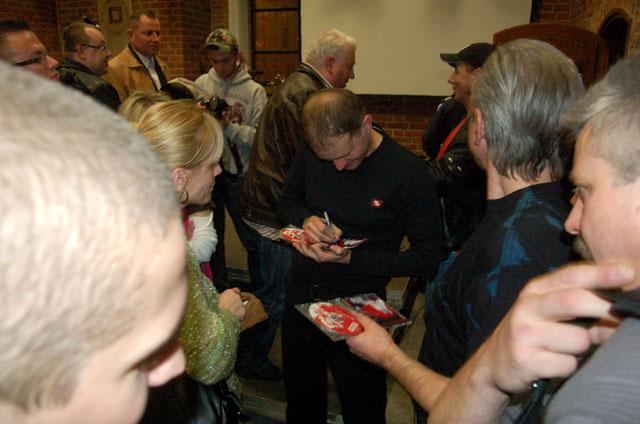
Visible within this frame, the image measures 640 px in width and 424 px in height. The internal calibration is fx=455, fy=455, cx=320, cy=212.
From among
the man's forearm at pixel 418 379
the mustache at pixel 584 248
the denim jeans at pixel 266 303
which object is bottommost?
the denim jeans at pixel 266 303

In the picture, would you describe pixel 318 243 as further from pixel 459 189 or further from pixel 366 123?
pixel 459 189

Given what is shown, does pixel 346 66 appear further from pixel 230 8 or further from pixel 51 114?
pixel 230 8

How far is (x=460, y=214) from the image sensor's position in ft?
8.89

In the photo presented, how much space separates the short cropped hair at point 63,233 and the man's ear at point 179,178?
128cm

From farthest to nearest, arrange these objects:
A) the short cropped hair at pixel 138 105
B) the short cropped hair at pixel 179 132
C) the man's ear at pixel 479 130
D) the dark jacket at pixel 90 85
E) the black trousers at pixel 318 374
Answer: the dark jacket at pixel 90 85
the black trousers at pixel 318 374
the short cropped hair at pixel 138 105
the short cropped hair at pixel 179 132
the man's ear at pixel 479 130

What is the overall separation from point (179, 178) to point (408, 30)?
547cm

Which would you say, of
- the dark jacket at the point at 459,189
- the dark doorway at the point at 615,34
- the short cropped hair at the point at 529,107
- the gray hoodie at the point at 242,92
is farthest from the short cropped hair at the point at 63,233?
the dark doorway at the point at 615,34

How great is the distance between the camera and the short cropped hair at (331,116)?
2.03 meters

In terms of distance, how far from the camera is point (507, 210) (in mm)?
1331

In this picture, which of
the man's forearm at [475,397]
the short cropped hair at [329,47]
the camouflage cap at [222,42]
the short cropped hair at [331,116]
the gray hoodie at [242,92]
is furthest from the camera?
the gray hoodie at [242,92]

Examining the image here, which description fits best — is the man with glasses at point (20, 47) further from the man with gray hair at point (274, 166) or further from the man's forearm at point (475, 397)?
the man's forearm at point (475, 397)

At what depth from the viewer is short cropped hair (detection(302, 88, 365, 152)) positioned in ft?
6.65

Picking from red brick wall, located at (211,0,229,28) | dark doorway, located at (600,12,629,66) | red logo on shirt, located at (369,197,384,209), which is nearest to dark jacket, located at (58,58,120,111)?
red logo on shirt, located at (369,197,384,209)

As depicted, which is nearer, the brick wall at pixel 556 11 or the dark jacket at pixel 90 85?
the dark jacket at pixel 90 85
